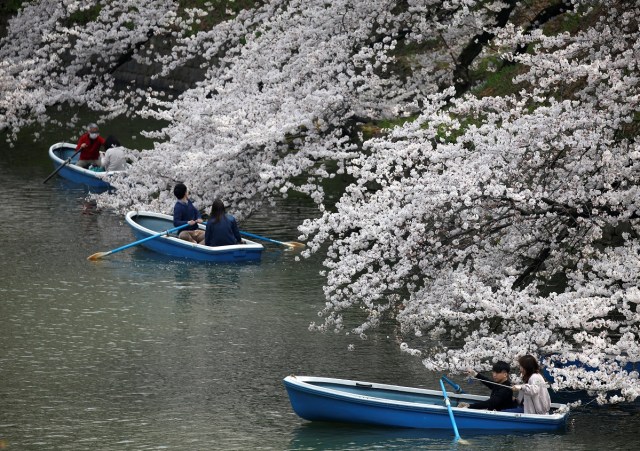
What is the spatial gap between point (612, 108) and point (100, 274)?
10.0 meters

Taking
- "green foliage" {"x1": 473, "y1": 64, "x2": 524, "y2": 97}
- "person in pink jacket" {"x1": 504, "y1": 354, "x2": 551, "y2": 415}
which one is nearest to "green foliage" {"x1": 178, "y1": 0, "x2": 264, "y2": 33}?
"green foliage" {"x1": 473, "y1": 64, "x2": 524, "y2": 97}

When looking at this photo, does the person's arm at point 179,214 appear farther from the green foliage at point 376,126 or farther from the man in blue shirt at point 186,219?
the green foliage at point 376,126

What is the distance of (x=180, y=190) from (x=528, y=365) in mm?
10970

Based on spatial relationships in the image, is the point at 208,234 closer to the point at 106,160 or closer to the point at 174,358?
the point at 174,358

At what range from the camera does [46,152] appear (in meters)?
35.2

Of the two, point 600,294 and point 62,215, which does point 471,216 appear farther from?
point 62,215

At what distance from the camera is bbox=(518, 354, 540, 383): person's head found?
1289 centimetres

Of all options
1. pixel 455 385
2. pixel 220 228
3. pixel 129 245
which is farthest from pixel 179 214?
pixel 455 385

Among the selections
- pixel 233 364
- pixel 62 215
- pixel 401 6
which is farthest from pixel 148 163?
pixel 233 364

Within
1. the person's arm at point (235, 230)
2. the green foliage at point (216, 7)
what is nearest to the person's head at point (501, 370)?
the person's arm at point (235, 230)

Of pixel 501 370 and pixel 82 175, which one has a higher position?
pixel 82 175

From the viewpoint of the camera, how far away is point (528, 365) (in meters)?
12.9

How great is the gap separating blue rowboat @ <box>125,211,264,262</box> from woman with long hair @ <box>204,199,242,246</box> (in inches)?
7.7

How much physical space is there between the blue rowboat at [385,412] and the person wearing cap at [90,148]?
1921cm
